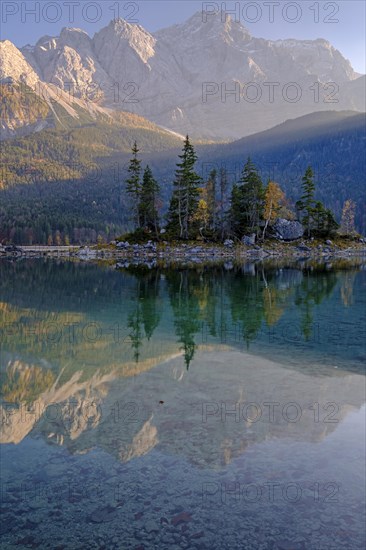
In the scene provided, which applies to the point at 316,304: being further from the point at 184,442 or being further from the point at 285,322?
the point at 184,442

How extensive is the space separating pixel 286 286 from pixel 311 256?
60.0 m

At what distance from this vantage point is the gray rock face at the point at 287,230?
10800cm

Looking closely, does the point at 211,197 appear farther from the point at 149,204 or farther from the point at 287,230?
the point at 287,230

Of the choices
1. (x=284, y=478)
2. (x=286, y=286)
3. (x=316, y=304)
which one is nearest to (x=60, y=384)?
(x=284, y=478)

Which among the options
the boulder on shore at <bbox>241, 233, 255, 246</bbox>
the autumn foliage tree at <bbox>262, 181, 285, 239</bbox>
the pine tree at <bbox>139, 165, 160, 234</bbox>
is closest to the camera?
the autumn foliage tree at <bbox>262, 181, 285, 239</bbox>

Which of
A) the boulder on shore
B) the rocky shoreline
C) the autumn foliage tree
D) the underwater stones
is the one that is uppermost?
the autumn foliage tree

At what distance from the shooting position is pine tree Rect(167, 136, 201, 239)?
330 ft

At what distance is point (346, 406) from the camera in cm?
1341

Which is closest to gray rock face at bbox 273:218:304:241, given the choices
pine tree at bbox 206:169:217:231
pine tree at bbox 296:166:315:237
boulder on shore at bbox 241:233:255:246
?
pine tree at bbox 296:166:315:237

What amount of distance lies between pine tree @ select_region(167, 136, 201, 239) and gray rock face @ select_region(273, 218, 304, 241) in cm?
2006

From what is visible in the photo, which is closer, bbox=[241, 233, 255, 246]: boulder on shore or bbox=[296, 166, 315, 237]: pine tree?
bbox=[241, 233, 255, 246]: boulder on shore

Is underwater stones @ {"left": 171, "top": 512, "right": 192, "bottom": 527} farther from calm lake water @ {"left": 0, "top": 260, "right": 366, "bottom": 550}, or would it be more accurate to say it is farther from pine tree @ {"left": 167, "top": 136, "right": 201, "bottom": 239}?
pine tree @ {"left": 167, "top": 136, "right": 201, "bottom": 239}

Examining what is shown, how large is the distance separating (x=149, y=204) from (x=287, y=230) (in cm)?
3198

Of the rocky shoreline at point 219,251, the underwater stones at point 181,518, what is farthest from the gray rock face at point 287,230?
the underwater stones at point 181,518
